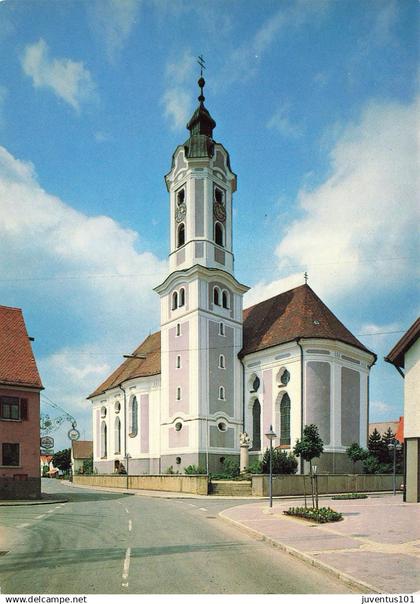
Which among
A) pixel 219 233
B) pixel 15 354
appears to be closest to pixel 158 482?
pixel 15 354

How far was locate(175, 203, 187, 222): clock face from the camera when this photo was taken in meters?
47.8

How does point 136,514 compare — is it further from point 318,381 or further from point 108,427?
point 108,427

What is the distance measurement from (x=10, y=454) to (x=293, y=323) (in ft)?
74.3

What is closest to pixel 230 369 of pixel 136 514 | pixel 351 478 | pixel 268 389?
pixel 268 389

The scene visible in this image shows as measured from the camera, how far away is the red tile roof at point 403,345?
73.5ft

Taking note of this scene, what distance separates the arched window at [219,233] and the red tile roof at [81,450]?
190ft

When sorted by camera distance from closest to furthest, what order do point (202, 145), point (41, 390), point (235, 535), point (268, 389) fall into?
point (235, 535) < point (41, 390) < point (268, 389) < point (202, 145)

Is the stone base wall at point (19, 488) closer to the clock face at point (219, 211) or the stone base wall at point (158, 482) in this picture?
the stone base wall at point (158, 482)

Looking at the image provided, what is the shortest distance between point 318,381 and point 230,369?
8351 mm

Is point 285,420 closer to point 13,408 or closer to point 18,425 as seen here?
point 18,425

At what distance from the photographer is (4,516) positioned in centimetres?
2083

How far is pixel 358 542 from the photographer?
1216cm

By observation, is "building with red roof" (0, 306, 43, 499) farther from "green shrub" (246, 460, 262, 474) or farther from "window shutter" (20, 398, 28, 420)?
Result: "green shrub" (246, 460, 262, 474)

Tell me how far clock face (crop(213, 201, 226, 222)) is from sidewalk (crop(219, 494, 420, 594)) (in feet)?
103
